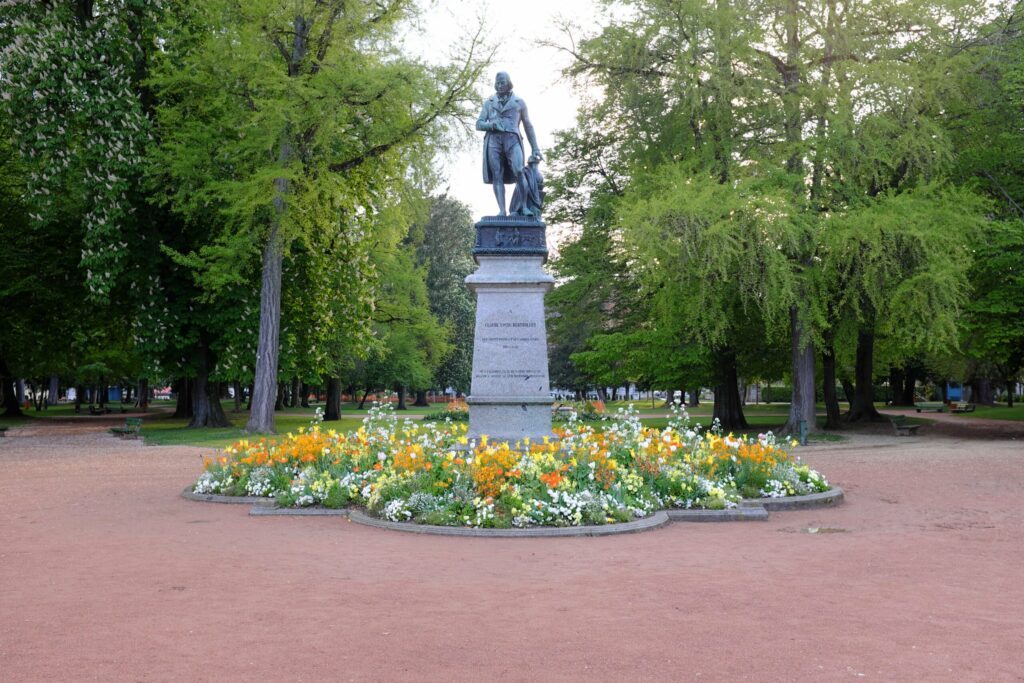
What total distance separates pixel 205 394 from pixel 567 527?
24.4 metres

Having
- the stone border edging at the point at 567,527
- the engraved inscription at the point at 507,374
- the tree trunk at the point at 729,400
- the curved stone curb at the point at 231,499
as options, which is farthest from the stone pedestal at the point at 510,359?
the tree trunk at the point at 729,400

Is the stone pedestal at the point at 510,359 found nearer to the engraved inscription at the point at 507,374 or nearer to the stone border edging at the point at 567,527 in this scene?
the engraved inscription at the point at 507,374

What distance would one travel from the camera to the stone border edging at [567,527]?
9516 millimetres

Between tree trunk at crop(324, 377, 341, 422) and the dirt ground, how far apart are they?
31710 millimetres

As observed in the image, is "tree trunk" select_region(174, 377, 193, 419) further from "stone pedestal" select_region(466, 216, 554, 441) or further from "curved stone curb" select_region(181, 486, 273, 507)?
"stone pedestal" select_region(466, 216, 554, 441)

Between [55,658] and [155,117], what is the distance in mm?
26554

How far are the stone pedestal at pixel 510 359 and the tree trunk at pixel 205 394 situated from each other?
19986 millimetres

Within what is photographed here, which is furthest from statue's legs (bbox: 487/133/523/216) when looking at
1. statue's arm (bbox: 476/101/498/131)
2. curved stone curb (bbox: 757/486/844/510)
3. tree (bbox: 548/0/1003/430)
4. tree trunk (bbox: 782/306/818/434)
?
tree trunk (bbox: 782/306/818/434)

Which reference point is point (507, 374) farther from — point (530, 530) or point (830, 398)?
point (830, 398)

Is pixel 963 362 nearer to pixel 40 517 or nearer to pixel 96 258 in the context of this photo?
pixel 96 258

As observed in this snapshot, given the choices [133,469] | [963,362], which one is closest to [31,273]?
[133,469]

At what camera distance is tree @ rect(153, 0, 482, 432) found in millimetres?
23531

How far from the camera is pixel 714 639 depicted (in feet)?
18.8

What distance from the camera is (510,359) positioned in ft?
43.3
